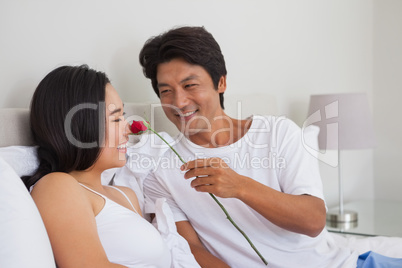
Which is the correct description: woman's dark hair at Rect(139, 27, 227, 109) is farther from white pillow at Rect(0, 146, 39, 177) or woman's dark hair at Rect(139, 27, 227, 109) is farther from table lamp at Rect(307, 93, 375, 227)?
table lamp at Rect(307, 93, 375, 227)

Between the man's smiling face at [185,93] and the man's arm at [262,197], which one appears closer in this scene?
the man's arm at [262,197]

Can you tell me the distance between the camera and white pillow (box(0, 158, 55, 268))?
0.88 meters

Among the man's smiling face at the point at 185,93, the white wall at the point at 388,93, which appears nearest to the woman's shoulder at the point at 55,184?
the man's smiling face at the point at 185,93

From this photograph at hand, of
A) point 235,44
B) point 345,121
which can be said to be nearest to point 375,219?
point 345,121

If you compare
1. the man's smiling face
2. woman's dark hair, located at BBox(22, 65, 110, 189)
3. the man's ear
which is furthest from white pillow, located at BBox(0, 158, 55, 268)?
the man's ear

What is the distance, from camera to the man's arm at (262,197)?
1.33 metres

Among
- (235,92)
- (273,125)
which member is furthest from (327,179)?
(273,125)

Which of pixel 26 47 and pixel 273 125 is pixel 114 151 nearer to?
pixel 26 47

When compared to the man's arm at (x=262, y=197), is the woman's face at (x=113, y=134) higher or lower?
higher

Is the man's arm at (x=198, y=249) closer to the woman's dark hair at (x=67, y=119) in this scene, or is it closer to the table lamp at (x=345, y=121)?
the woman's dark hair at (x=67, y=119)

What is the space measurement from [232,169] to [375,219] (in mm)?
1837

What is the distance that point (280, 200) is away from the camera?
145 cm

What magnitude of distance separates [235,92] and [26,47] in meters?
1.24

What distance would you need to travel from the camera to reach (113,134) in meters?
1.30
